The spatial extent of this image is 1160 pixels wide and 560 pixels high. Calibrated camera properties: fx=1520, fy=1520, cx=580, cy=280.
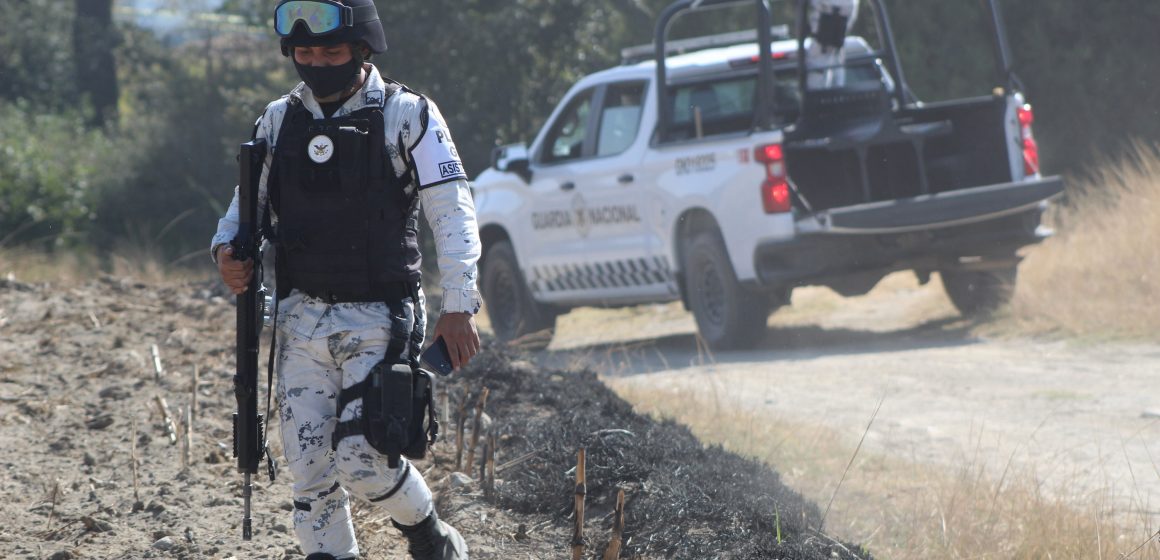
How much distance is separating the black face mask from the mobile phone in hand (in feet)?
2.43

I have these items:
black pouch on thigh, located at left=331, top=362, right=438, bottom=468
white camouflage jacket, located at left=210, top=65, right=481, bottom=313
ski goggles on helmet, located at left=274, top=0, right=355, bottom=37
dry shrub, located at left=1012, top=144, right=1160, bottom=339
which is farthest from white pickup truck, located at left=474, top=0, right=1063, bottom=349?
black pouch on thigh, located at left=331, top=362, right=438, bottom=468

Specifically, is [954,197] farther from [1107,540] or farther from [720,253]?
[1107,540]

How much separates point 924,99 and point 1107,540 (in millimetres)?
14191

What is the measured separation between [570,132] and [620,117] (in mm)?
599

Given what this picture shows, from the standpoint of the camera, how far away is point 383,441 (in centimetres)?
384

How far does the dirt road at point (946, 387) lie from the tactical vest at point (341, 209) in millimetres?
2301

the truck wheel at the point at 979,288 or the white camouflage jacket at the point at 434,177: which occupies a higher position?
the white camouflage jacket at the point at 434,177

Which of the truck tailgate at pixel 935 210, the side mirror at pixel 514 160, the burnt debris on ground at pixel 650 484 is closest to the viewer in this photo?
the burnt debris on ground at pixel 650 484

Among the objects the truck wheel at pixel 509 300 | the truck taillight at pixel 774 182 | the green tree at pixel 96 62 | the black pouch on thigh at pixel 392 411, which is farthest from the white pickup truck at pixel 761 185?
the green tree at pixel 96 62

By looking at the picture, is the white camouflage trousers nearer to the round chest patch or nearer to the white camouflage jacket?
the white camouflage jacket

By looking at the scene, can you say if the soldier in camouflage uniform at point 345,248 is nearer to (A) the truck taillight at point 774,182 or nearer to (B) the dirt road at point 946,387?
(B) the dirt road at point 946,387

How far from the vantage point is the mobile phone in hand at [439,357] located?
3836 mm

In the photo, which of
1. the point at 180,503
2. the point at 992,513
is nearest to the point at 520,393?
the point at 180,503

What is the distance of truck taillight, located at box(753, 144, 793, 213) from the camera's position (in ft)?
29.7
